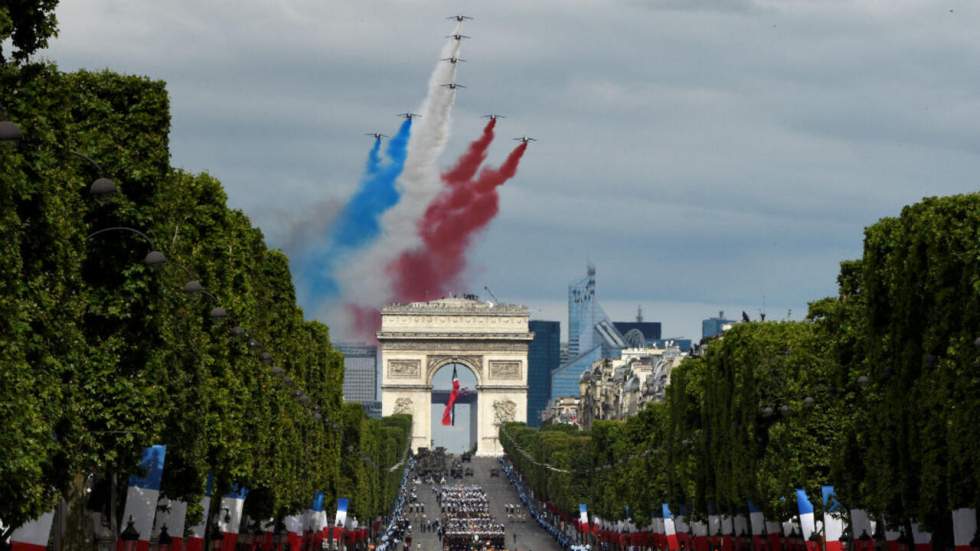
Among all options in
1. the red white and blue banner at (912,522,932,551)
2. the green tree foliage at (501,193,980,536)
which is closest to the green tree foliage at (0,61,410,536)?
the green tree foliage at (501,193,980,536)

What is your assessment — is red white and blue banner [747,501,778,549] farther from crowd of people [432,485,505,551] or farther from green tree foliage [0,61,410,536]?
crowd of people [432,485,505,551]

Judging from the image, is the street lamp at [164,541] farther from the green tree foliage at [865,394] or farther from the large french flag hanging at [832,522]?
the large french flag hanging at [832,522]

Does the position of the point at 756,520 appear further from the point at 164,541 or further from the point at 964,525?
the point at 964,525

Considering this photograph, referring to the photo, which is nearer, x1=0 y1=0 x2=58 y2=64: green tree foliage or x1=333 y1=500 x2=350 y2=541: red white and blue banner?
x1=0 y1=0 x2=58 y2=64: green tree foliage

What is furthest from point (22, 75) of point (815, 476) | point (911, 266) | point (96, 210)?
point (815, 476)

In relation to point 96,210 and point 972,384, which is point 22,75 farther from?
point 972,384

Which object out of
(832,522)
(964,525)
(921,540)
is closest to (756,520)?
(832,522)
